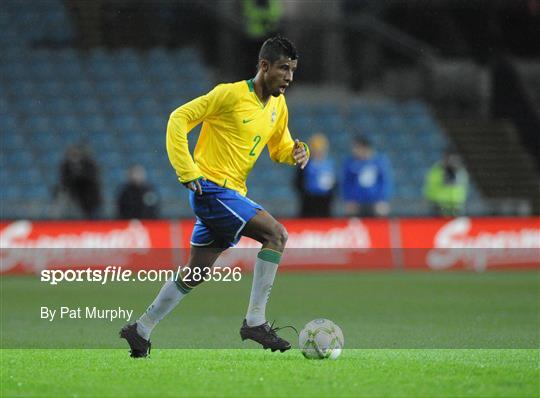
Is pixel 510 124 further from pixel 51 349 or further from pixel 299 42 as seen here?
pixel 51 349

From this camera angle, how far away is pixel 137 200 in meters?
20.0

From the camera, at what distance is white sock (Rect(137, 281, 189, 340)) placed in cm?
856

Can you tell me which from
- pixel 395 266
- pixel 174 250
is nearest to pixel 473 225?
pixel 395 266

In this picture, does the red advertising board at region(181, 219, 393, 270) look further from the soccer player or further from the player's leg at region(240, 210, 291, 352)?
the player's leg at region(240, 210, 291, 352)

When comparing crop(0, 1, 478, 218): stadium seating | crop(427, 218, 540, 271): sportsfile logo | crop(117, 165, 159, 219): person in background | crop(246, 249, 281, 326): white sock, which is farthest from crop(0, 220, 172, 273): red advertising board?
crop(246, 249, 281, 326): white sock

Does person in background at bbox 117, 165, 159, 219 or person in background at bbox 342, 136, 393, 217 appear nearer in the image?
person in background at bbox 342, 136, 393, 217

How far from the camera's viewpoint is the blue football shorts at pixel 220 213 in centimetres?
853

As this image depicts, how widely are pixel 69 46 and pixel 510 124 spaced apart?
1063 cm

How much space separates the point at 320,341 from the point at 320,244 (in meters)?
11.3

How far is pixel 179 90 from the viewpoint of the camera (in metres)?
26.6

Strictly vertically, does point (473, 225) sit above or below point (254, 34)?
below

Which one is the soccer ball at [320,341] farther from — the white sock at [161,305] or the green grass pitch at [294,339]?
the white sock at [161,305]

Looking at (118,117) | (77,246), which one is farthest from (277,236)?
(118,117)

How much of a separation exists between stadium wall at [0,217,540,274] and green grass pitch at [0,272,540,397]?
53.7 inches
